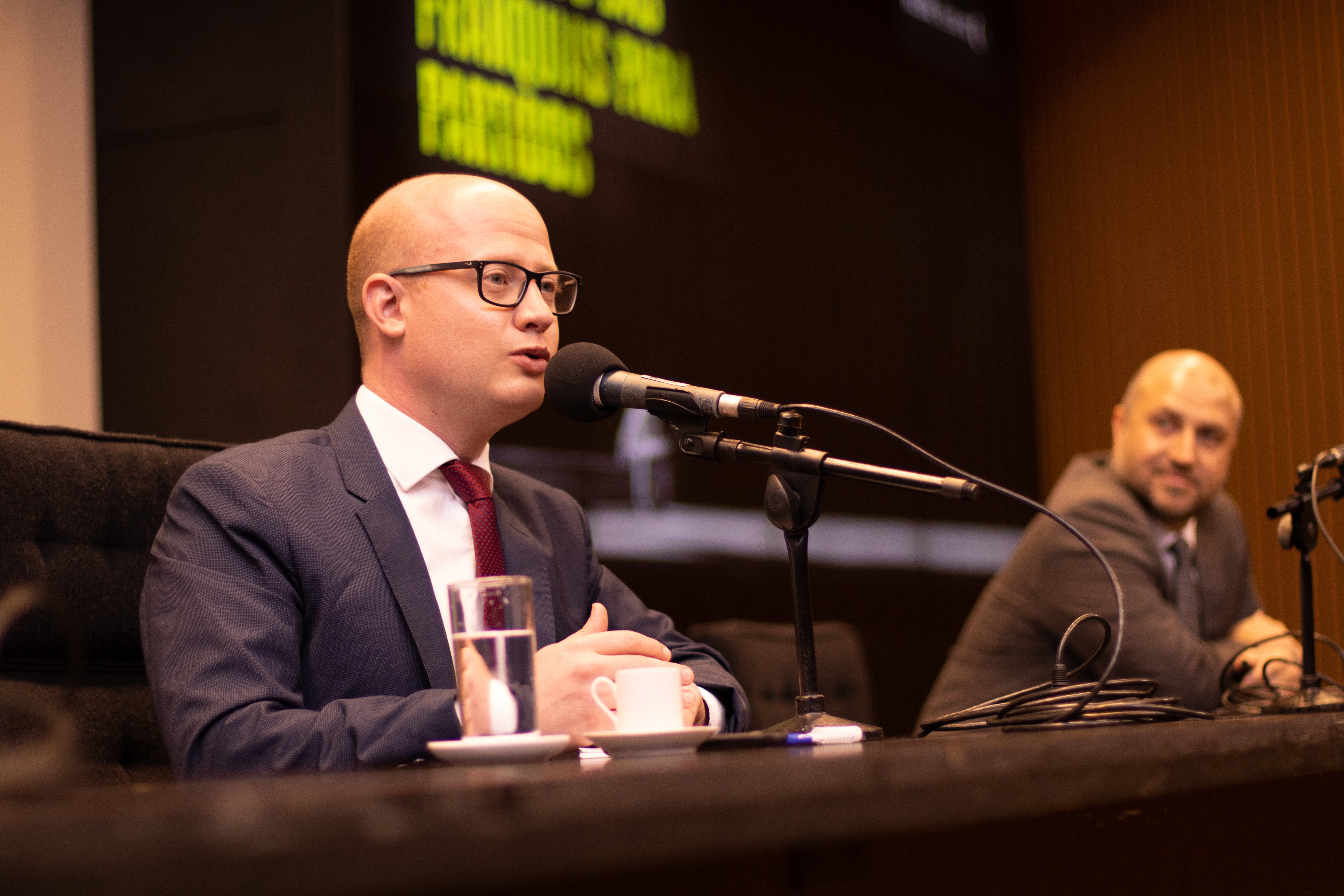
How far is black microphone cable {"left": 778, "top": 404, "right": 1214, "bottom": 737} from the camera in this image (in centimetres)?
107

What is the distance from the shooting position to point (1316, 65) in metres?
4.33

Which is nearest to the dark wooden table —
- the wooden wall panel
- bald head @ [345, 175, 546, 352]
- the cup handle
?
the cup handle

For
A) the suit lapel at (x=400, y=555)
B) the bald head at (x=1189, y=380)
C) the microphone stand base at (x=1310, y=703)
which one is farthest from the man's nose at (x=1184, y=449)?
the suit lapel at (x=400, y=555)

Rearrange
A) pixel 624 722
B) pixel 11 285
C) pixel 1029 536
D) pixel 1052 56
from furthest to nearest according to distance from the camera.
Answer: pixel 1052 56
pixel 1029 536
pixel 11 285
pixel 624 722

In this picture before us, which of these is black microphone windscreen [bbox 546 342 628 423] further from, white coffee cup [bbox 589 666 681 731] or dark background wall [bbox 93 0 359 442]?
dark background wall [bbox 93 0 359 442]

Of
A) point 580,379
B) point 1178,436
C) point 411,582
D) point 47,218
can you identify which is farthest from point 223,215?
point 1178,436

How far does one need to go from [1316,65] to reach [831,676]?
3.10 m

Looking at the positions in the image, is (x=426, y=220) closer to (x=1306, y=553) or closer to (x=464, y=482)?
(x=464, y=482)

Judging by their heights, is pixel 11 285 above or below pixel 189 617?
above

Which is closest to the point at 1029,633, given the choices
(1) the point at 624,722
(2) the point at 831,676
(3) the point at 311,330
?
(2) the point at 831,676

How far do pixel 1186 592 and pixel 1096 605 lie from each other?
0.32 meters


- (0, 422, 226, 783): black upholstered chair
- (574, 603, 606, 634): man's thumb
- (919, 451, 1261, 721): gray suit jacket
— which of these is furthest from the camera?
(919, 451, 1261, 721): gray suit jacket

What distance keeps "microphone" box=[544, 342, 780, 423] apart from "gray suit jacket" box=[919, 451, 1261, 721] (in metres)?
1.32

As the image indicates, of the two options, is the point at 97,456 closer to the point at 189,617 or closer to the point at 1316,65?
the point at 189,617
